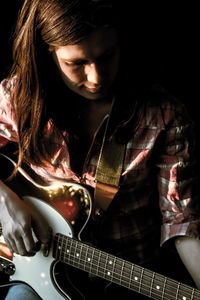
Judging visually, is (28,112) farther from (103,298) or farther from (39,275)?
(103,298)

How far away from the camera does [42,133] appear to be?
1.24 metres

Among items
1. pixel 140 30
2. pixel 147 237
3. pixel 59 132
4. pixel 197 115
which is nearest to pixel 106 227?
pixel 147 237

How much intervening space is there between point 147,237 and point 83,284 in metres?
0.21

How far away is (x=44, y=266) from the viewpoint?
1.21m

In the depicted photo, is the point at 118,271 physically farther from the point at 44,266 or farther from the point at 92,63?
the point at 92,63

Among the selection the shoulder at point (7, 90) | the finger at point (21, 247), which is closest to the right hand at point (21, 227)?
the finger at point (21, 247)

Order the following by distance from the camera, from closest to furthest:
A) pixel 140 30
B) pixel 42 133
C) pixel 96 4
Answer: pixel 96 4 < pixel 140 30 < pixel 42 133

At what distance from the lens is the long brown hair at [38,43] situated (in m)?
0.98

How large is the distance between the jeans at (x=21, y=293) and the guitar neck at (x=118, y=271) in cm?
12

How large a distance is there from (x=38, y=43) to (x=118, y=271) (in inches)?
20.7

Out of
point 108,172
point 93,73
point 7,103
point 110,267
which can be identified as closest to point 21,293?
point 110,267

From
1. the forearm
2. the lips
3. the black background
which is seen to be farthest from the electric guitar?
the black background

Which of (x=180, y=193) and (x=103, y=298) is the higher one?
(x=180, y=193)

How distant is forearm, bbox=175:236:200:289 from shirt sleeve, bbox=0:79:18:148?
1.61ft
